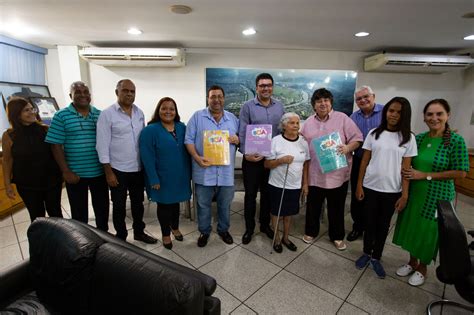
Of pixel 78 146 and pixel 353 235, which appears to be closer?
pixel 78 146

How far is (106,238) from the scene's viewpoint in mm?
1254

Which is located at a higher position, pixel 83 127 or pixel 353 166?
pixel 83 127

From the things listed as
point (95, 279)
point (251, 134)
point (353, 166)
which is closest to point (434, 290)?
point (353, 166)

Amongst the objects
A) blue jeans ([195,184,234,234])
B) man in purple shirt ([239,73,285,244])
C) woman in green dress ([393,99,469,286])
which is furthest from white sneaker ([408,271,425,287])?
blue jeans ([195,184,234,234])

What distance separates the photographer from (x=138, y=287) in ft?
3.03

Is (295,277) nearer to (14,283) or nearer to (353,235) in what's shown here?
(353,235)

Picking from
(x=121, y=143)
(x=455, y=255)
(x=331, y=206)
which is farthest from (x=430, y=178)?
(x=121, y=143)

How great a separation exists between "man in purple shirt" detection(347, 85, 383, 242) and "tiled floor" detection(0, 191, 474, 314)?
0.18 metres

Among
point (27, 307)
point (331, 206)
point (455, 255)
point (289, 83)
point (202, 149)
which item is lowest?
point (27, 307)

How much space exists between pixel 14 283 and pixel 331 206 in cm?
246

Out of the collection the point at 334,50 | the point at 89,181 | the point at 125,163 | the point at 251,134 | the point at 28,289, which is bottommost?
the point at 28,289

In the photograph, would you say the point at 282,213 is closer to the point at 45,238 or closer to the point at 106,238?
the point at 106,238

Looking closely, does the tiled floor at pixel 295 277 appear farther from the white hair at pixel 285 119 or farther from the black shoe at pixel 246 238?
the white hair at pixel 285 119

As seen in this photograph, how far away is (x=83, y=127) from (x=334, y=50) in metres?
4.18
